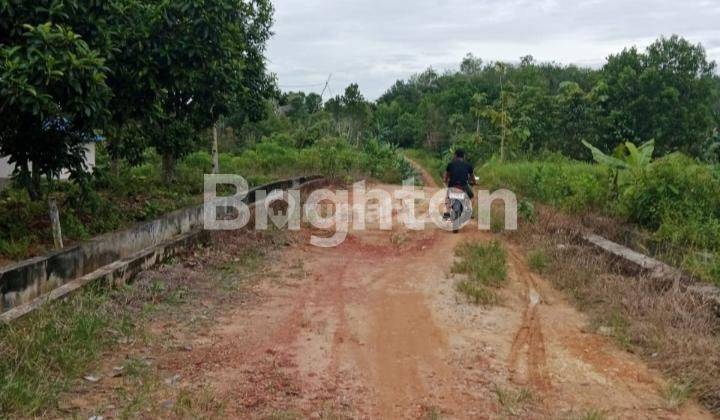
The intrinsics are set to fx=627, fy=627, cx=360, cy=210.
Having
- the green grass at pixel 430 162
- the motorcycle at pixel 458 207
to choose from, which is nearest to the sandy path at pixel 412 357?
the motorcycle at pixel 458 207

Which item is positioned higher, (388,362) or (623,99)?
(623,99)

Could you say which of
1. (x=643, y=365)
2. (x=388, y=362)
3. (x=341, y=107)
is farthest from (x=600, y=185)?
(x=341, y=107)

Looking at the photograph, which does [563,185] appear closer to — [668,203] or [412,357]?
[668,203]

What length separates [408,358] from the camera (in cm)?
510

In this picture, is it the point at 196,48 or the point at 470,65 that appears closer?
the point at 196,48

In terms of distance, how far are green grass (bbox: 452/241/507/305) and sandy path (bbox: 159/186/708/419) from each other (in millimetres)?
162

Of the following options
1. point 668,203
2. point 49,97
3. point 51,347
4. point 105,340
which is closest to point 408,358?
point 105,340

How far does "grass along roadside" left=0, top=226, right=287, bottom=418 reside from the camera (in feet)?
13.0

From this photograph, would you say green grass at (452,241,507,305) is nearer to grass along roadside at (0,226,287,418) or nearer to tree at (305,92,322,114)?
grass along roadside at (0,226,287,418)

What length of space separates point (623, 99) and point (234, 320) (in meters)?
30.2

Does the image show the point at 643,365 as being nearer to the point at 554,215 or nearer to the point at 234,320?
the point at 234,320

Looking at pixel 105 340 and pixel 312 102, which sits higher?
pixel 312 102

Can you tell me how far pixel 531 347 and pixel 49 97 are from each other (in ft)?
15.9

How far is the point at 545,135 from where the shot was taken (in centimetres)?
3080
